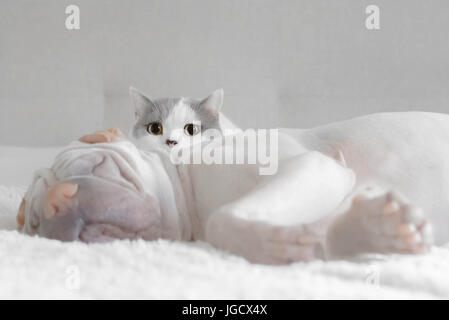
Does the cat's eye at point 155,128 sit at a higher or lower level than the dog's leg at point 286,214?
higher

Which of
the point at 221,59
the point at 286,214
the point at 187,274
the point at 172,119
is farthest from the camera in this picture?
the point at 221,59

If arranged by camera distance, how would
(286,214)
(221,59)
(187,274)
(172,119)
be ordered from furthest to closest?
(221,59)
(172,119)
(286,214)
(187,274)

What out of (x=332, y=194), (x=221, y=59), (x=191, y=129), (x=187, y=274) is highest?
(x=221, y=59)

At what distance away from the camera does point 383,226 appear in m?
0.76

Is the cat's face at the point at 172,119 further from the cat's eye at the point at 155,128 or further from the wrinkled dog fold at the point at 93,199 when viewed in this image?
the wrinkled dog fold at the point at 93,199

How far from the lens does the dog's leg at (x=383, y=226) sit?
0.75 meters

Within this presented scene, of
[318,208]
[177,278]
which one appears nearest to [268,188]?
[318,208]

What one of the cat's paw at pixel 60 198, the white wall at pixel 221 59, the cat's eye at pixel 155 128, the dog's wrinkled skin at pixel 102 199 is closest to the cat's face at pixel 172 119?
the cat's eye at pixel 155 128

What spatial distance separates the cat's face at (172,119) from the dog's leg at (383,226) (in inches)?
33.4

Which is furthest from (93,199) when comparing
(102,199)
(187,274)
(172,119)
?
(172,119)

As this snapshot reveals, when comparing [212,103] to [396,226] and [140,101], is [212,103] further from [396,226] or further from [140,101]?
[396,226]

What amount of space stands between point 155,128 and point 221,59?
0.61 meters

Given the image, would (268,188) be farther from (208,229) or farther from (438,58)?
(438,58)
